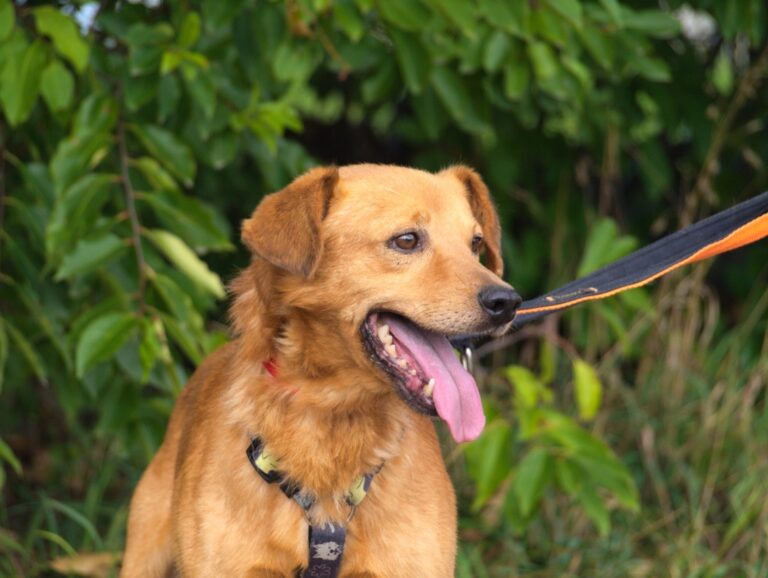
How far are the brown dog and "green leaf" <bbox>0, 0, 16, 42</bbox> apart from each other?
109 cm

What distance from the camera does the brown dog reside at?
10.5ft

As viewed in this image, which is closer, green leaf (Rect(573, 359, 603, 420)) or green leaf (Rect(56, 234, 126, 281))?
green leaf (Rect(56, 234, 126, 281))

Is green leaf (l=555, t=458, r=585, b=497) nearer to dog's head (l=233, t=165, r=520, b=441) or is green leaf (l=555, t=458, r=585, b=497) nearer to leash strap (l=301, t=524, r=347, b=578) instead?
dog's head (l=233, t=165, r=520, b=441)

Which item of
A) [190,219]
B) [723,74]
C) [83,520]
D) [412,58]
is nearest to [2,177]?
[190,219]

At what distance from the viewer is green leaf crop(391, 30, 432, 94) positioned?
433cm

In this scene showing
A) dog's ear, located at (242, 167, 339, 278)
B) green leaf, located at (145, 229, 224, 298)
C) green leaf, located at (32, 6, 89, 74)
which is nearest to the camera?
dog's ear, located at (242, 167, 339, 278)

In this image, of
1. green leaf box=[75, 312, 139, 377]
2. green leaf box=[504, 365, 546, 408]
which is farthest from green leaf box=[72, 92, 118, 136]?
green leaf box=[504, 365, 546, 408]

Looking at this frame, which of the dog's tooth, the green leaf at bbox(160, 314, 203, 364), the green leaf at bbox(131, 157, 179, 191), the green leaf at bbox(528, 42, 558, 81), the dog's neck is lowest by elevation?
the dog's neck

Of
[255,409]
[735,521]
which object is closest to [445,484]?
[255,409]

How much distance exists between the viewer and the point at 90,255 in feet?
12.7

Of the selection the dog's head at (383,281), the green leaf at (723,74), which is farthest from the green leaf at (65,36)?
the green leaf at (723,74)

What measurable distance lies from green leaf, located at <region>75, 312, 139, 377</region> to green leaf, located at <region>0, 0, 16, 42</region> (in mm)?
894

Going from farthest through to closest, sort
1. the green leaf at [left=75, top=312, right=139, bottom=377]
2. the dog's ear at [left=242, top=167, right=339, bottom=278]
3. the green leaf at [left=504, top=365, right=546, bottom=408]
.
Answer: the green leaf at [left=504, top=365, right=546, bottom=408]
the green leaf at [left=75, top=312, right=139, bottom=377]
the dog's ear at [left=242, top=167, right=339, bottom=278]

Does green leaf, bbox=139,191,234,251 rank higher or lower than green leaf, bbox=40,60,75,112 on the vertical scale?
lower
